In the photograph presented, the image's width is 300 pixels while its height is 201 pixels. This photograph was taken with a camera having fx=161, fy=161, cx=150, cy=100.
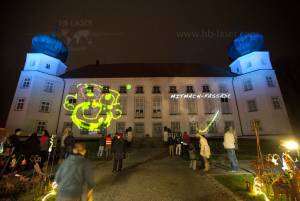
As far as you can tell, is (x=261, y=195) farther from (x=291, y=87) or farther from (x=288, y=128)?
(x=291, y=87)

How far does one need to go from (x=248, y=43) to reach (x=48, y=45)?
107 ft

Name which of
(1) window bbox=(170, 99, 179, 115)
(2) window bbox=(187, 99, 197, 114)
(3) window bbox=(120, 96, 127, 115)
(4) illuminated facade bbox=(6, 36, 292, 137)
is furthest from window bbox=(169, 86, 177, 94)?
(3) window bbox=(120, 96, 127, 115)

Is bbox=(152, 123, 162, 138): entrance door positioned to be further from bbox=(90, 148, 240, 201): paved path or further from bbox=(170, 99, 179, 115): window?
bbox=(90, 148, 240, 201): paved path

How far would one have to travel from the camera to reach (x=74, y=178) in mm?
2910

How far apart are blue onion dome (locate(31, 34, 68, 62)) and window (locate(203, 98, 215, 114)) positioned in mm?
→ 25671

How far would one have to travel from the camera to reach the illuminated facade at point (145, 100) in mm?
22672

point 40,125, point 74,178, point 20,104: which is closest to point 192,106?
point 40,125

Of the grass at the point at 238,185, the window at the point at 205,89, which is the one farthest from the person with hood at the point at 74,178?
the window at the point at 205,89

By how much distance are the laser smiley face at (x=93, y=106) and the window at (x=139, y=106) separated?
2.57 m

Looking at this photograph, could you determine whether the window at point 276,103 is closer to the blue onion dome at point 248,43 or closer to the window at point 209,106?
the window at point 209,106

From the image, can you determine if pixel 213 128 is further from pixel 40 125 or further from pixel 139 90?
pixel 40 125

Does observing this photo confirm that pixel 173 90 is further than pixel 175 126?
Yes

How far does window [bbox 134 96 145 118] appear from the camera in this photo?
24.6m

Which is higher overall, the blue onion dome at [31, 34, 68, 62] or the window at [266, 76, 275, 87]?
the blue onion dome at [31, 34, 68, 62]
